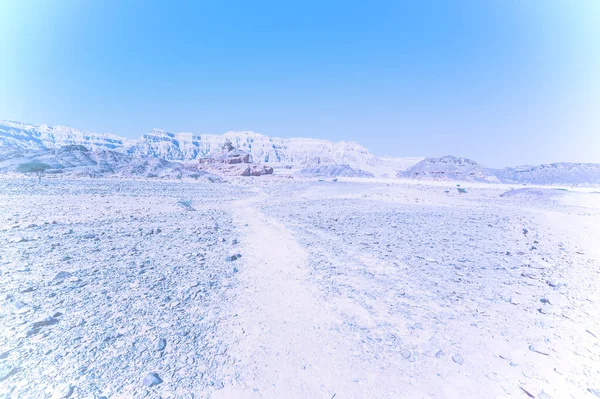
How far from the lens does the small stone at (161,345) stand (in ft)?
12.4

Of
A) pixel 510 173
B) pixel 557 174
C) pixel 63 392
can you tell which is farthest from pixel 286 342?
pixel 510 173

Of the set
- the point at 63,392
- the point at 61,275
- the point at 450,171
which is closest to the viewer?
the point at 63,392

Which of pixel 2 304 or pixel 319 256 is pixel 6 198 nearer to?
pixel 2 304

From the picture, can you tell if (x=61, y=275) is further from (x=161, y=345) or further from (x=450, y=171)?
(x=450, y=171)

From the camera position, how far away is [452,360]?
381cm

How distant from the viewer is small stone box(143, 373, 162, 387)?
3.18 metres

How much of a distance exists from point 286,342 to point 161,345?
5.40 ft

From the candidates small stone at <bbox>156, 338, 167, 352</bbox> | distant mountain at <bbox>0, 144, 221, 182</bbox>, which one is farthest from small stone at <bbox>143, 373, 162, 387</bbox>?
distant mountain at <bbox>0, 144, 221, 182</bbox>

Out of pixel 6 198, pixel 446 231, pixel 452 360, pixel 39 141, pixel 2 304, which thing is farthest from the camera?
pixel 39 141

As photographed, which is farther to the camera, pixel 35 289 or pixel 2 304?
pixel 35 289

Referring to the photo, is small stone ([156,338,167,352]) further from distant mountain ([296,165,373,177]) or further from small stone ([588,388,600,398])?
distant mountain ([296,165,373,177])

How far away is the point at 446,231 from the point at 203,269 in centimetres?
938

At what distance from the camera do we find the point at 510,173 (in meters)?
96.2

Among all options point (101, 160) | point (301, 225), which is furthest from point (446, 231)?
point (101, 160)
